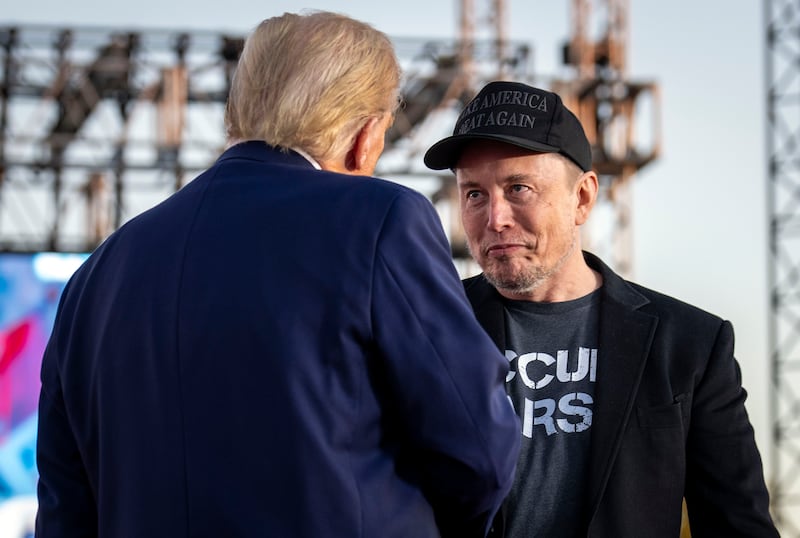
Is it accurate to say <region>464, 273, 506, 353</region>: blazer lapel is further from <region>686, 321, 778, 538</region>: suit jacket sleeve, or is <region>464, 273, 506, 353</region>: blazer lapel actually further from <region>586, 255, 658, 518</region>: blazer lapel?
<region>686, 321, 778, 538</region>: suit jacket sleeve

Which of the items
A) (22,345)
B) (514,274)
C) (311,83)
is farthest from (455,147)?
(22,345)

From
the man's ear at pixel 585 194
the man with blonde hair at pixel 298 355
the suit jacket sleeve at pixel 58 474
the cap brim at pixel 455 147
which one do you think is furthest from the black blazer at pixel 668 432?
the suit jacket sleeve at pixel 58 474

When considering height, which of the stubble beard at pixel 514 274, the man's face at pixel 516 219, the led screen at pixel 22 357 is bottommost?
the led screen at pixel 22 357

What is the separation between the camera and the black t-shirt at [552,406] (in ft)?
8.20

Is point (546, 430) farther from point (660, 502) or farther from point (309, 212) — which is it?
point (309, 212)

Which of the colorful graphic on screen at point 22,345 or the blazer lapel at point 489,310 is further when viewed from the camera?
the colorful graphic on screen at point 22,345

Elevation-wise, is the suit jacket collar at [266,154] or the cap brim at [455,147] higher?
the cap brim at [455,147]

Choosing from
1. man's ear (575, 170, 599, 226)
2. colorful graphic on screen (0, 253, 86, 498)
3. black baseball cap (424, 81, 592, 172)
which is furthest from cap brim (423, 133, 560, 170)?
colorful graphic on screen (0, 253, 86, 498)

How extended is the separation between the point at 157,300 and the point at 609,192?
1866 cm

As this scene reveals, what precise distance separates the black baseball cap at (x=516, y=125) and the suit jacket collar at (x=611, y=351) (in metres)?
0.30

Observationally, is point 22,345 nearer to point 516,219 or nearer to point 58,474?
point 516,219

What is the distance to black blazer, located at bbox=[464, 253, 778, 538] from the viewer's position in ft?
8.23

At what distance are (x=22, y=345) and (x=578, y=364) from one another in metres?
7.26

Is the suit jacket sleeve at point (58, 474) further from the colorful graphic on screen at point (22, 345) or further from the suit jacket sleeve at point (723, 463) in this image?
the colorful graphic on screen at point (22, 345)
